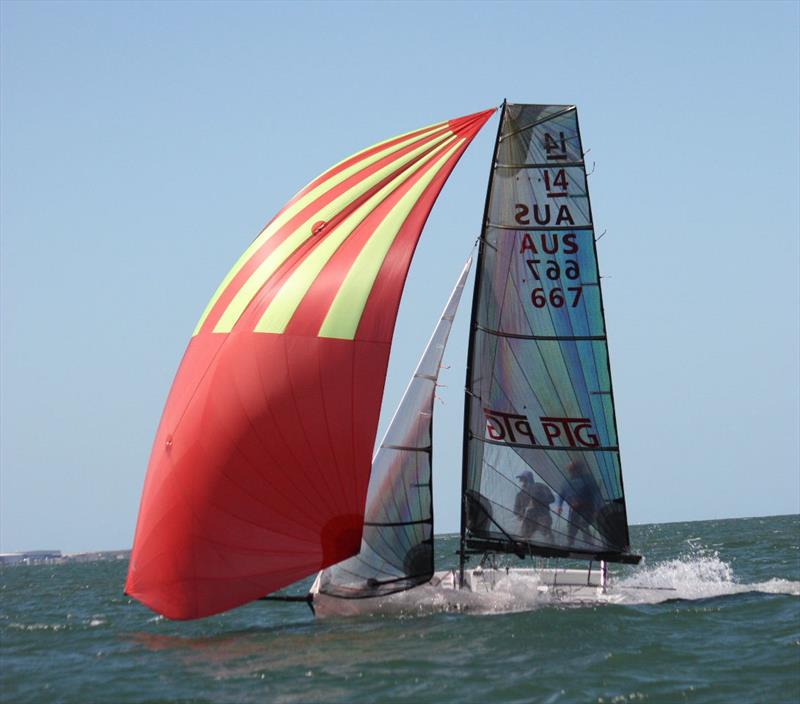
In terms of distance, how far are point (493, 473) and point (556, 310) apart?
8.04 ft

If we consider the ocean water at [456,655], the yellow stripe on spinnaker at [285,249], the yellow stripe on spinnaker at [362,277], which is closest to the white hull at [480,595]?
the ocean water at [456,655]

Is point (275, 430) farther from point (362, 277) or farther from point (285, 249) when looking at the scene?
point (285, 249)

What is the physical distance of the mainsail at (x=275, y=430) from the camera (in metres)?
15.8

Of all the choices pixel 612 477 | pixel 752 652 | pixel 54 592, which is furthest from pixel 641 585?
pixel 54 592

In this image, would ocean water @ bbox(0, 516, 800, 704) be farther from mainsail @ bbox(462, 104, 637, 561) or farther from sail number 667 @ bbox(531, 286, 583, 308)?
sail number 667 @ bbox(531, 286, 583, 308)

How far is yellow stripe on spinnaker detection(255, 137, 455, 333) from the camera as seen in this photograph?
16234 mm

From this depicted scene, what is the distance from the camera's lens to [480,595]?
17.6m

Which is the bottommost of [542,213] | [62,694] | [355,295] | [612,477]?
A: [62,694]

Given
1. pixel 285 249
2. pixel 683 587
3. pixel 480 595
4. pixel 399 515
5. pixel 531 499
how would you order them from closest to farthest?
pixel 285 249 < pixel 399 515 < pixel 480 595 < pixel 531 499 < pixel 683 587

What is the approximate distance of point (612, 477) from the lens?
17984mm

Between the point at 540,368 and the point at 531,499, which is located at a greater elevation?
the point at 540,368

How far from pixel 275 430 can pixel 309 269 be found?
221 cm

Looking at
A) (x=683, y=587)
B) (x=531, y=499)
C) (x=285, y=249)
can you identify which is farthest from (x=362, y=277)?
(x=683, y=587)

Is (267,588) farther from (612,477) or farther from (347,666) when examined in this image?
(612,477)
